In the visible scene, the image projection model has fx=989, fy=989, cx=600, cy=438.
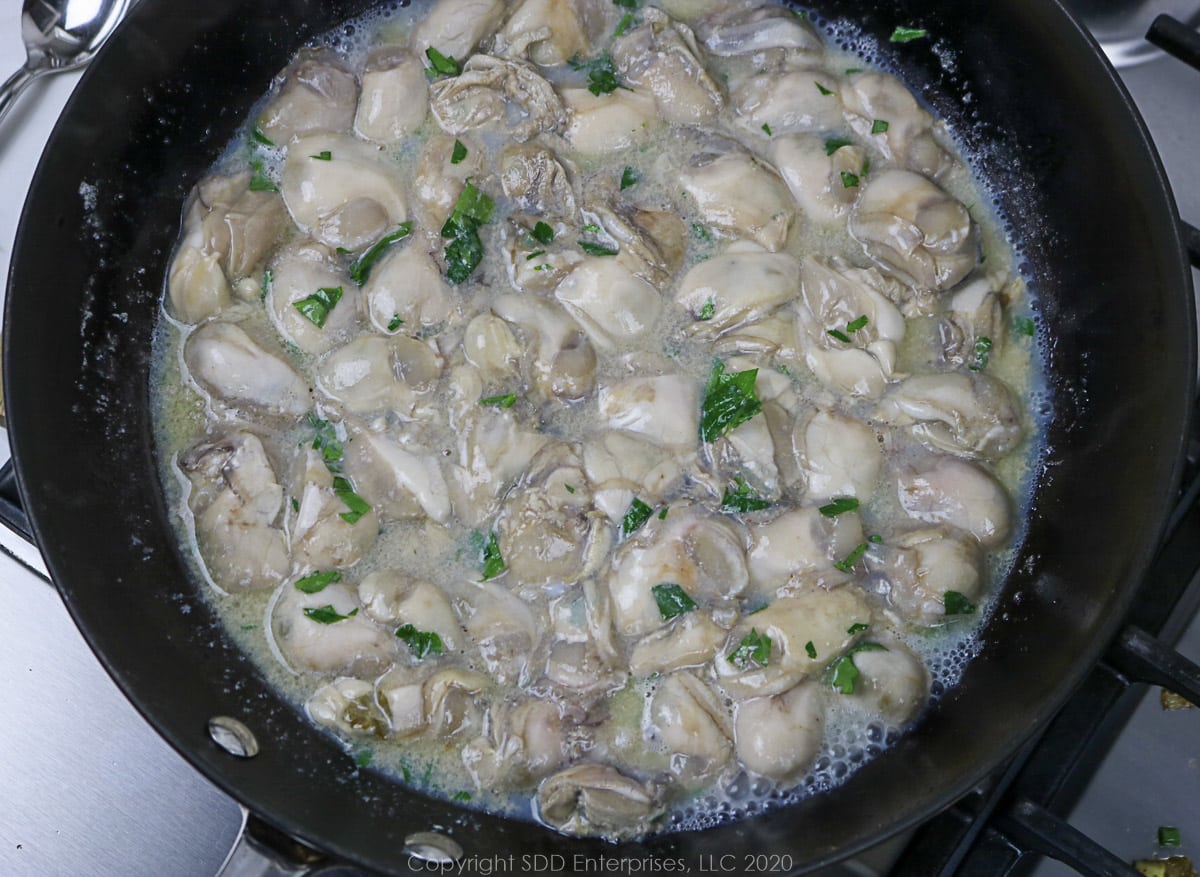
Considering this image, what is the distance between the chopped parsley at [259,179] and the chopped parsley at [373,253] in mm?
269

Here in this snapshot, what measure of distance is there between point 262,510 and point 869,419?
1.25 m

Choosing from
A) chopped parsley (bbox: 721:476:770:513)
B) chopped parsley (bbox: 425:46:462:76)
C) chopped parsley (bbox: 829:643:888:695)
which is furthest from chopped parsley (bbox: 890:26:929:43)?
chopped parsley (bbox: 829:643:888:695)

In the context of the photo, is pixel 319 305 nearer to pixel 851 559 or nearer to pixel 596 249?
pixel 596 249

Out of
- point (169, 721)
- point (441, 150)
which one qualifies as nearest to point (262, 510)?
point (169, 721)

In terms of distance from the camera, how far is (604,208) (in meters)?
2.09

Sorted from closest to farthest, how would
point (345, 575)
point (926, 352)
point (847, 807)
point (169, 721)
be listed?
1. point (169, 721)
2. point (847, 807)
3. point (345, 575)
4. point (926, 352)

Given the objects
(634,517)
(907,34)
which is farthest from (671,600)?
(907,34)

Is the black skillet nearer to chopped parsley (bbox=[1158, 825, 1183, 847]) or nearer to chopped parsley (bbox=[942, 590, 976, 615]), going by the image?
chopped parsley (bbox=[942, 590, 976, 615])

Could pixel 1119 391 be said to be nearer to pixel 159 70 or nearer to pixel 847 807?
pixel 847 807

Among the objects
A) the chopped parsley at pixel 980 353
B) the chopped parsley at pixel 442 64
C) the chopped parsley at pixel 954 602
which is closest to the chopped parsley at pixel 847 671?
the chopped parsley at pixel 954 602

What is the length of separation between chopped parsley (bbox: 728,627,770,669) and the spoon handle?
2123mm

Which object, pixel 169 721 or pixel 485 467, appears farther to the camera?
pixel 485 467

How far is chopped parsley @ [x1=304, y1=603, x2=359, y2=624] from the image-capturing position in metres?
1.92

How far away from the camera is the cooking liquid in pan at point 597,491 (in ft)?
6.30
